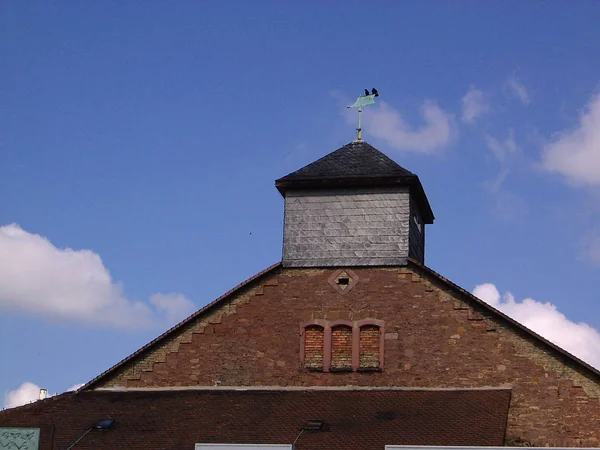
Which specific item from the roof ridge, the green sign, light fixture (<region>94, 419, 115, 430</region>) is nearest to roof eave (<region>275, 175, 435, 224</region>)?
the roof ridge

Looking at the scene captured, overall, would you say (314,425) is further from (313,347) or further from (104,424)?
(104,424)

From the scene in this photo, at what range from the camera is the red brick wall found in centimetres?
2394

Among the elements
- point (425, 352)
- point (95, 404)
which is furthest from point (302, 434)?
point (95, 404)

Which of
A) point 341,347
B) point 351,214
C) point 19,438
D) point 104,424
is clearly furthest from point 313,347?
point 19,438

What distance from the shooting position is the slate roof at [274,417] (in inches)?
872

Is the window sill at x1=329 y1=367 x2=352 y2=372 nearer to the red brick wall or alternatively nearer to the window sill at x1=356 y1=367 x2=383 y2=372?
the red brick wall

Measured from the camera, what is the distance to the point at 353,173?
27.9 meters

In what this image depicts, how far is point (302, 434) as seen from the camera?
2258 centimetres

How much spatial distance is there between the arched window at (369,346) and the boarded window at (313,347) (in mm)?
1047

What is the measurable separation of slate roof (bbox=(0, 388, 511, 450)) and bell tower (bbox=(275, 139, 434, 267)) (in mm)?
3815

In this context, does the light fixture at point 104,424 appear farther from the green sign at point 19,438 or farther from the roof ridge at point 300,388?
the roof ridge at point 300,388

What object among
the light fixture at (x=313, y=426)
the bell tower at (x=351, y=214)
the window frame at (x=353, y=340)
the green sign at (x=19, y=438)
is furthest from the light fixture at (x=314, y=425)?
the green sign at (x=19, y=438)

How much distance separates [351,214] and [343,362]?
4232 millimetres

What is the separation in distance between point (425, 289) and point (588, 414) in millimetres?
5117
